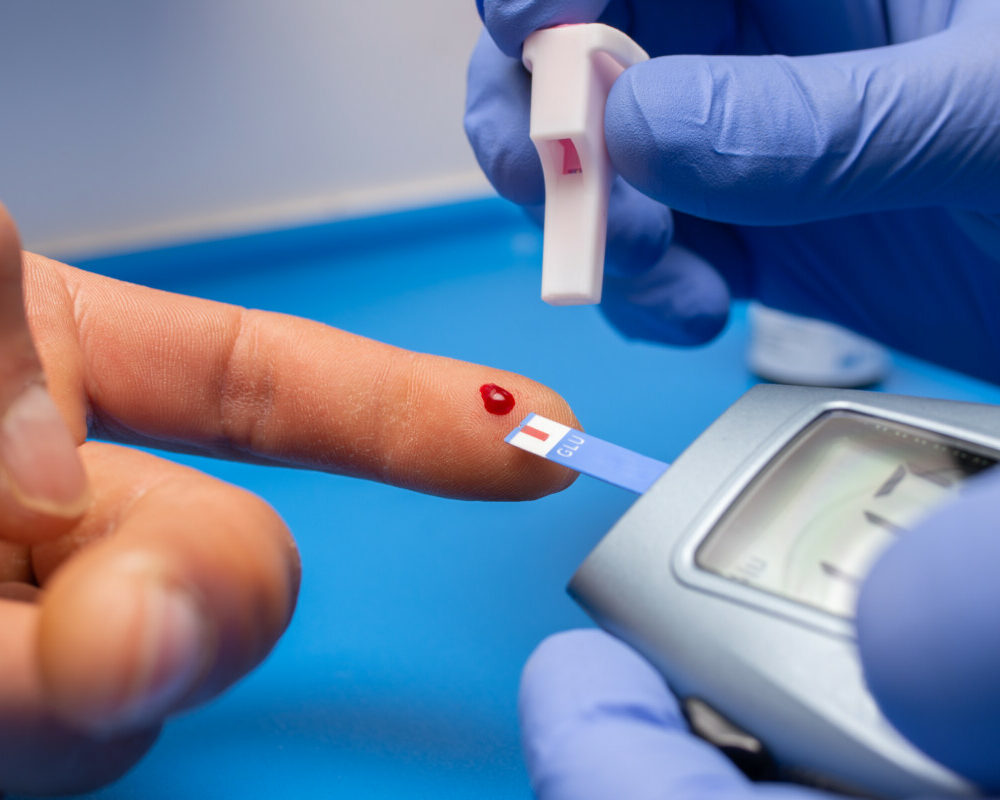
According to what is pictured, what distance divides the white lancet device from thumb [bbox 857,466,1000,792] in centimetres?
32

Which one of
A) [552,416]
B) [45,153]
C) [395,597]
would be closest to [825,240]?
[552,416]

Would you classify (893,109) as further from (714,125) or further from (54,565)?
(54,565)

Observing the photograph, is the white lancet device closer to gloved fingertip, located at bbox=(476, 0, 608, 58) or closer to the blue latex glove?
gloved fingertip, located at bbox=(476, 0, 608, 58)

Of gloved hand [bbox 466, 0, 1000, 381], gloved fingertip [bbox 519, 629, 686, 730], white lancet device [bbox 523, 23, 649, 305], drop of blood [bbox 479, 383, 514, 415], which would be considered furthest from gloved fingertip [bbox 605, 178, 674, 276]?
gloved fingertip [bbox 519, 629, 686, 730]

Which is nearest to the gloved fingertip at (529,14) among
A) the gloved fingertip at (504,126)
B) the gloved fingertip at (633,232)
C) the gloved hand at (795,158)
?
the gloved hand at (795,158)

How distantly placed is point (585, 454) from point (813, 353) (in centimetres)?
48

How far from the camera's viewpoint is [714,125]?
1.75 feet

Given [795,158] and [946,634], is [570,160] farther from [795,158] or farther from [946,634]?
[946,634]

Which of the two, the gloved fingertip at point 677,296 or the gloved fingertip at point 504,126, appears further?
the gloved fingertip at point 677,296

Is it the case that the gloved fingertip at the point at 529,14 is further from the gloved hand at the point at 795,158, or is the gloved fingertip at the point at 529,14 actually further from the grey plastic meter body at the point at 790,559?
the grey plastic meter body at the point at 790,559

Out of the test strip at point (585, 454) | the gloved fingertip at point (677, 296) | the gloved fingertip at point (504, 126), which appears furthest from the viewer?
the gloved fingertip at point (677, 296)

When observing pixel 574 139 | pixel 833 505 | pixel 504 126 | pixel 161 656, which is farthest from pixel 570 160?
pixel 161 656

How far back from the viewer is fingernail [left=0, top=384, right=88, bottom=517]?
349 mm

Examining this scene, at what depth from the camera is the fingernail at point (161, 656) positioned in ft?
0.91
